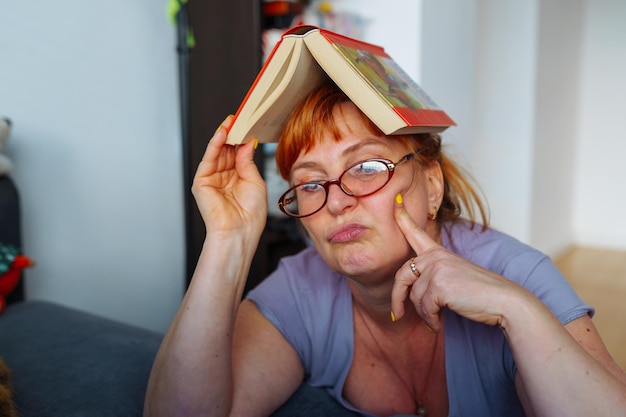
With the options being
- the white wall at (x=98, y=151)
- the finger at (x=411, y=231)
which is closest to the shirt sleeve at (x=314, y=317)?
the finger at (x=411, y=231)

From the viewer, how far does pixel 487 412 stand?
1064 millimetres

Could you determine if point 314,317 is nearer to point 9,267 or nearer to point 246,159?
point 246,159

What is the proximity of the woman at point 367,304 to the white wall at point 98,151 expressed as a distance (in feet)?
3.43

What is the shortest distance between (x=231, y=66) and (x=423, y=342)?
4.51 feet

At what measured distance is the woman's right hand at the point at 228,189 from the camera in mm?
1057

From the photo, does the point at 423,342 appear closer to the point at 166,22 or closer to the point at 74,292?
the point at 74,292

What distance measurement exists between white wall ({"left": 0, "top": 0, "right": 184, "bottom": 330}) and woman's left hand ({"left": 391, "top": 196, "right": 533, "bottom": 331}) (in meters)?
1.39

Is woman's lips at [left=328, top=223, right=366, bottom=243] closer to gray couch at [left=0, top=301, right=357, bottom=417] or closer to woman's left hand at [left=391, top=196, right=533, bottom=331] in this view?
woman's left hand at [left=391, top=196, right=533, bottom=331]

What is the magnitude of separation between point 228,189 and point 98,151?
3.71 ft

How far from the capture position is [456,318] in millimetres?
1105

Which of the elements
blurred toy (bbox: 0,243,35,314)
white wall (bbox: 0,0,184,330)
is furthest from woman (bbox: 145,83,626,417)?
white wall (bbox: 0,0,184,330)

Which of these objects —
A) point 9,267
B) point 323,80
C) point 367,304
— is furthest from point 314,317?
point 9,267

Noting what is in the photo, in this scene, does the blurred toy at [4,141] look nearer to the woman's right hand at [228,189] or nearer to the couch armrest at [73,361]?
the couch armrest at [73,361]

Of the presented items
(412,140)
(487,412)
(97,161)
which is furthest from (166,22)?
(487,412)
